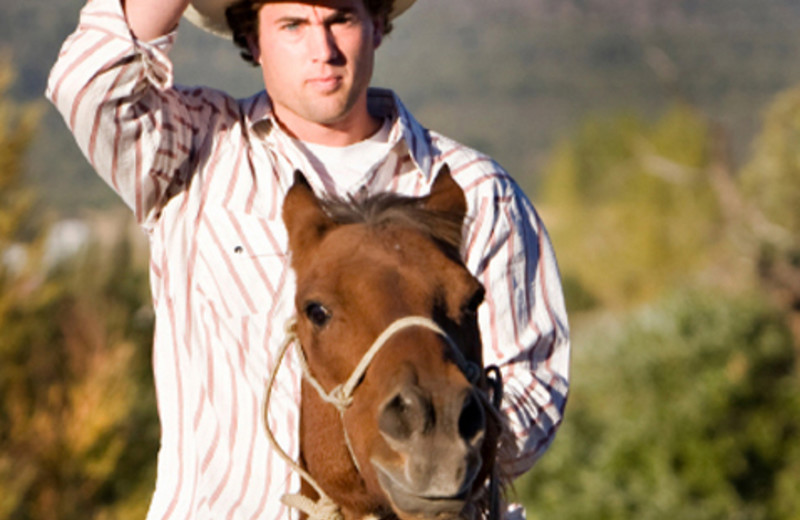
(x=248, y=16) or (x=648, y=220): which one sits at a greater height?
(x=248, y=16)

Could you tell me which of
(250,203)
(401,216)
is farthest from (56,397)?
(401,216)

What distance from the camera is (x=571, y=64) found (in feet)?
179

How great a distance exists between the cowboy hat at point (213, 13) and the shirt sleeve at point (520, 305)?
2.57 feet

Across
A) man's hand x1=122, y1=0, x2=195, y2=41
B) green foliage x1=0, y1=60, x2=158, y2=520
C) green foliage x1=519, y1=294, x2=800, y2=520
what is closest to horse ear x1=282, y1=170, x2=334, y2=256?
man's hand x1=122, y1=0, x2=195, y2=41

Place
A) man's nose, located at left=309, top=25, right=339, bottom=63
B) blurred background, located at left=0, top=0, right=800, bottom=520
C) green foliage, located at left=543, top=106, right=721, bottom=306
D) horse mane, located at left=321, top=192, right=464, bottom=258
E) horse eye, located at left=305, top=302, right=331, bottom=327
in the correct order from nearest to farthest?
horse eye, located at left=305, top=302, right=331, bottom=327 < horse mane, located at left=321, top=192, right=464, bottom=258 < man's nose, located at left=309, top=25, right=339, bottom=63 < blurred background, located at left=0, top=0, right=800, bottom=520 < green foliage, located at left=543, top=106, right=721, bottom=306

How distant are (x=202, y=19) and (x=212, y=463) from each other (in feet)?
5.11

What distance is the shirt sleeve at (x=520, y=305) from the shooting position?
11.2ft

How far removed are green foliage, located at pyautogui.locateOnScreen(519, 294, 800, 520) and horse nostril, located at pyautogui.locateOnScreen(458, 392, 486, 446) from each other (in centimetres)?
1433

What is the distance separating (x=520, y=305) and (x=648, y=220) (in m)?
39.5

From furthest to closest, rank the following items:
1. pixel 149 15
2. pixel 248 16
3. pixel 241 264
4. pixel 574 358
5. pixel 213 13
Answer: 1. pixel 574 358
2. pixel 213 13
3. pixel 248 16
4. pixel 241 264
5. pixel 149 15

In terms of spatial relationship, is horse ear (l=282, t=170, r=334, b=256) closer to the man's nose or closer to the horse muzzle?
the man's nose

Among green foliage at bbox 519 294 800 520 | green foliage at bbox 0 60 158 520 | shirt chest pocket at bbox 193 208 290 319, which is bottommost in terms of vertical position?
green foliage at bbox 519 294 800 520

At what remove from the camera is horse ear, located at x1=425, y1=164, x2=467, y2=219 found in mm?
3154

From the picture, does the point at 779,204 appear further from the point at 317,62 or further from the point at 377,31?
the point at 317,62
